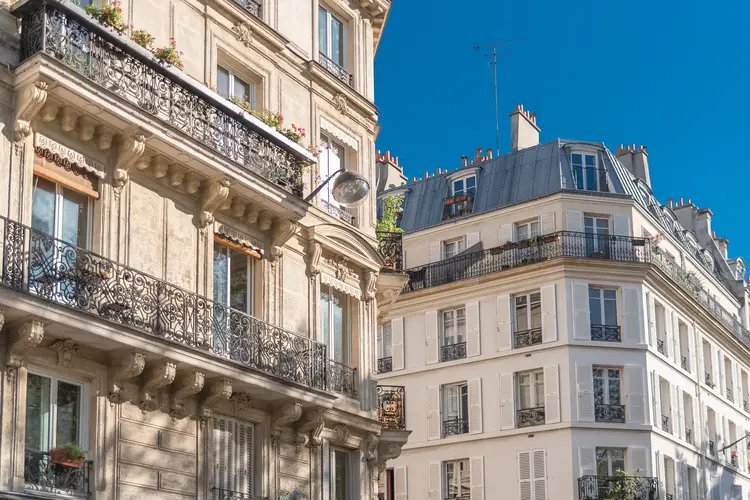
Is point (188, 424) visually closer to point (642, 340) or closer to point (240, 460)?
point (240, 460)

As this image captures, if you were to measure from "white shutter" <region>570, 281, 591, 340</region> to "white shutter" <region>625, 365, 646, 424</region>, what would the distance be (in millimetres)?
1561

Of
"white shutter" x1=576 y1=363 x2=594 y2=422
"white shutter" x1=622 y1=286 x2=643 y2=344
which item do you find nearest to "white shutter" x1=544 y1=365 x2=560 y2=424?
"white shutter" x1=576 y1=363 x2=594 y2=422

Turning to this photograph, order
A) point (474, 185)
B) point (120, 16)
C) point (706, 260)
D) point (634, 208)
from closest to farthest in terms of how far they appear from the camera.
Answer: point (120, 16), point (634, 208), point (474, 185), point (706, 260)

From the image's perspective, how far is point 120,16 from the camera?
1633cm

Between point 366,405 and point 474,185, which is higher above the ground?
point 474,185

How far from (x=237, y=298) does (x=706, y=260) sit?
31.1 m

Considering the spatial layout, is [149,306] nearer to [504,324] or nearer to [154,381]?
[154,381]

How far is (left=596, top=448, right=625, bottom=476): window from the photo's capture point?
34.9 m

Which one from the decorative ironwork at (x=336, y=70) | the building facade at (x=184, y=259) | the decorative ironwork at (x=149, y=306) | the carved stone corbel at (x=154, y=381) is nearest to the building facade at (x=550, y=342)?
the building facade at (x=184, y=259)

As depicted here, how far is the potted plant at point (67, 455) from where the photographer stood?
14.6 metres

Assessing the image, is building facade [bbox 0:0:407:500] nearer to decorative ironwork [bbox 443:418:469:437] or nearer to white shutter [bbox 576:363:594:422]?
white shutter [bbox 576:363:594:422]

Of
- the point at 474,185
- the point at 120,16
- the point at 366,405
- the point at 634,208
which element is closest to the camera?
the point at 120,16

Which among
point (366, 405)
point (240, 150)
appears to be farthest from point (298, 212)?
point (366, 405)

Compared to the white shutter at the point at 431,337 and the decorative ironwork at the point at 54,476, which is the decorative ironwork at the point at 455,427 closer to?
the white shutter at the point at 431,337
